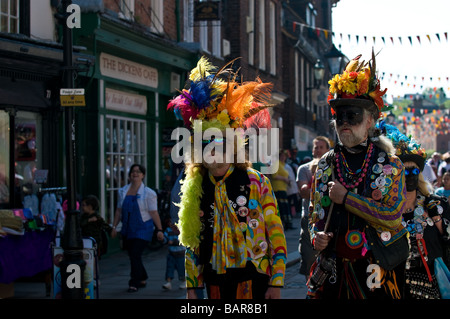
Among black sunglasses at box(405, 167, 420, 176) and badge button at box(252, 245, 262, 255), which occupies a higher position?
black sunglasses at box(405, 167, 420, 176)

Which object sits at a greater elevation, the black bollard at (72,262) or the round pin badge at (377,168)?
the round pin badge at (377,168)

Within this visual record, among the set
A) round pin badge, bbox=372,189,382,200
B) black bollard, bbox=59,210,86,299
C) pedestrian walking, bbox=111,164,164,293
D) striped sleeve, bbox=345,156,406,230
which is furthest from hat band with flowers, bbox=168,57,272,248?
pedestrian walking, bbox=111,164,164,293

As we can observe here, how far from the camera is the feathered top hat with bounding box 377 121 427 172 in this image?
581 centimetres

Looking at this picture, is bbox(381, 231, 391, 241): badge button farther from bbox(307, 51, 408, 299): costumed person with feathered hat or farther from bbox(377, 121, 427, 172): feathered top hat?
bbox(377, 121, 427, 172): feathered top hat

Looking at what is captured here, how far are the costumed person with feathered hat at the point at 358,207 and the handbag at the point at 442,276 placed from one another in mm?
1322

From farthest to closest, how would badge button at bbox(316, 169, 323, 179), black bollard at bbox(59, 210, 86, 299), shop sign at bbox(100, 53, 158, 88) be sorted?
shop sign at bbox(100, 53, 158, 88) < black bollard at bbox(59, 210, 86, 299) < badge button at bbox(316, 169, 323, 179)

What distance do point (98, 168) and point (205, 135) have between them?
27.6 feet

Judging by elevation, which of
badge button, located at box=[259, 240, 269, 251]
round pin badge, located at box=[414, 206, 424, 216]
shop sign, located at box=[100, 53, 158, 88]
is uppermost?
shop sign, located at box=[100, 53, 158, 88]

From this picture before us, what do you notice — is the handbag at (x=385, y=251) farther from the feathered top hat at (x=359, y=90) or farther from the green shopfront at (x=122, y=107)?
the green shopfront at (x=122, y=107)

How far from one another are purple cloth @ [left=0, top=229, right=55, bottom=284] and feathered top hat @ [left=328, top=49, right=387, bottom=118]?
480 centimetres

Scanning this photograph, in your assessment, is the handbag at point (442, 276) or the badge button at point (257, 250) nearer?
the badge button at point (257, 250)

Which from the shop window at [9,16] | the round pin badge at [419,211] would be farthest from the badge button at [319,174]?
the shop window at [9,16]

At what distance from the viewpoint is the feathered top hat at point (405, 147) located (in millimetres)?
5812
